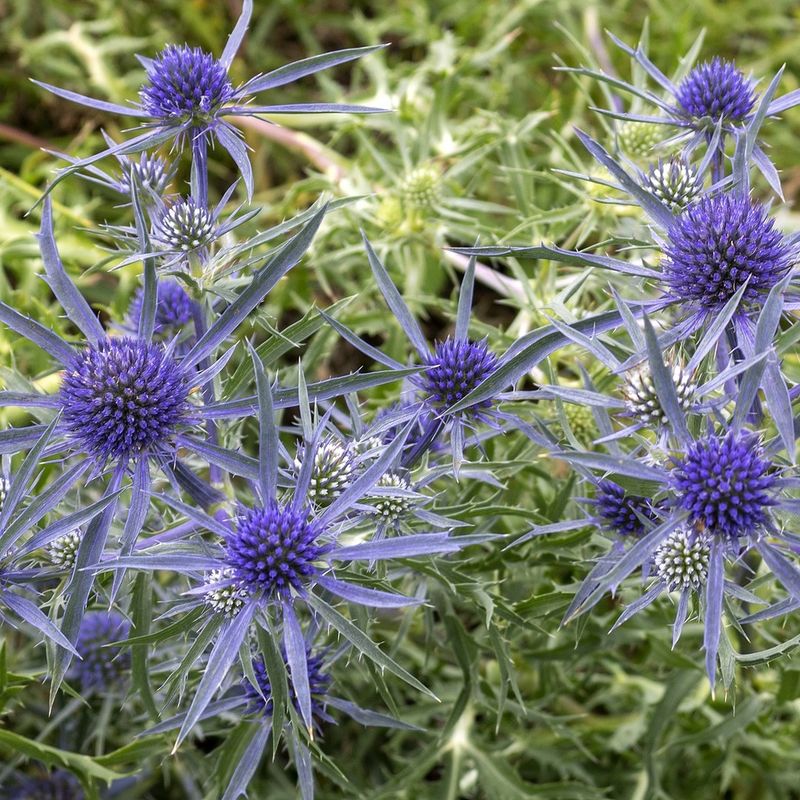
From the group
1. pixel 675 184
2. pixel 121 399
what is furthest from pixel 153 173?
pixel 675 184

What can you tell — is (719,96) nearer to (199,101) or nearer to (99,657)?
(199,101)

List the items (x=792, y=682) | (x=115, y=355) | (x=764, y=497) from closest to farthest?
(x=764, y=497) < (x=115, y=355) < (x=792, y=682)

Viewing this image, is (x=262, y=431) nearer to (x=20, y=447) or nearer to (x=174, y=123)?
(x=20, y=447)

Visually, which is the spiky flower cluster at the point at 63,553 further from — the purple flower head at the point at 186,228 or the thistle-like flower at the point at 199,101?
the thistle-like flower at the point at 199,101

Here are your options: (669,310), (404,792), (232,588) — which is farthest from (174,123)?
(404,792)

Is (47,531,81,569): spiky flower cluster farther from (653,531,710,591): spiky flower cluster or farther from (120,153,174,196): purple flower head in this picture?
(653,531,710,591): spiky flower cluster
